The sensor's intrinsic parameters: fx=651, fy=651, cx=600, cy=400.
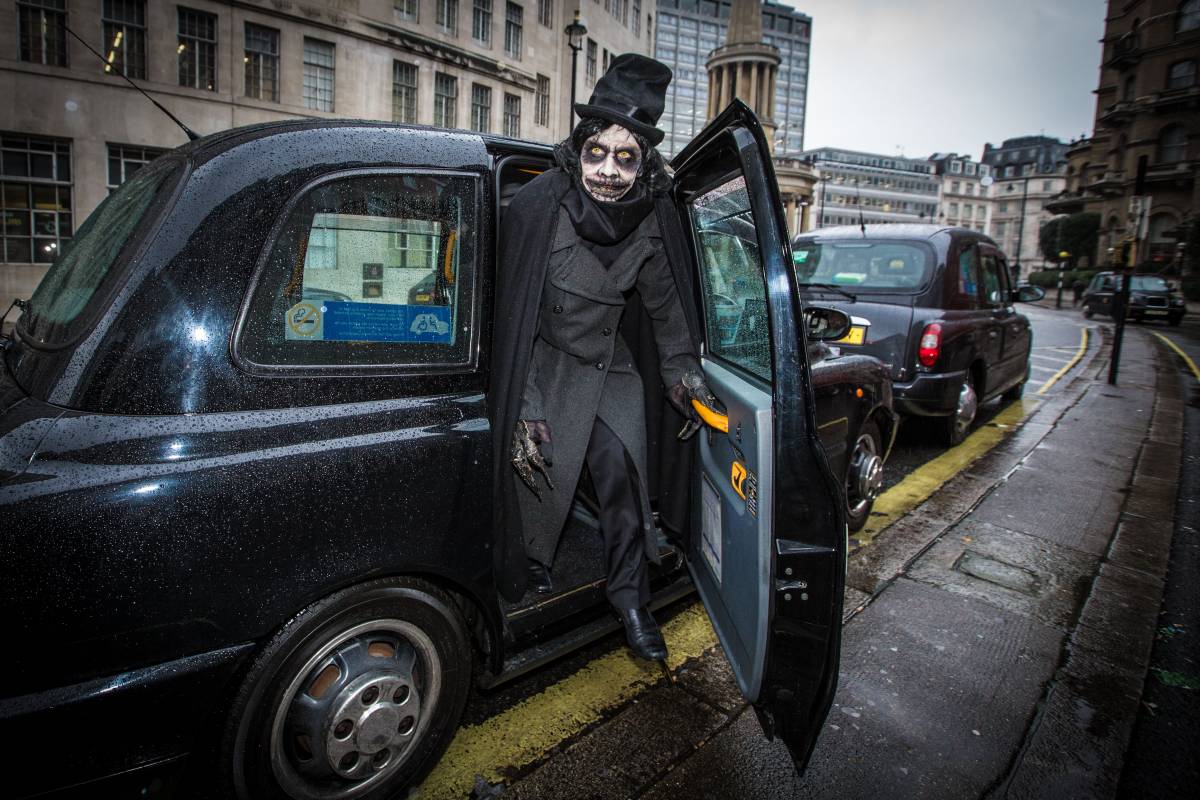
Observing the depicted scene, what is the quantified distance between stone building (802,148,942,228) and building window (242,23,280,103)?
114707mm

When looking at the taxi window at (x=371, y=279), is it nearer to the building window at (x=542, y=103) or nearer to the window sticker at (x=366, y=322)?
the window sticker at (x=366, y=322)

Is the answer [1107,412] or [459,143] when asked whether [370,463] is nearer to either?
[459,143]

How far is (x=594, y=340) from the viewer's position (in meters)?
2.57

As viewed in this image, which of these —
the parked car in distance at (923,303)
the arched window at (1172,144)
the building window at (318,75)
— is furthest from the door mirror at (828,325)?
the arched window at (1172,144)

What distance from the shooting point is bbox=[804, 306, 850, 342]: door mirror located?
12.4ft

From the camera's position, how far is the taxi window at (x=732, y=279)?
2238 mm

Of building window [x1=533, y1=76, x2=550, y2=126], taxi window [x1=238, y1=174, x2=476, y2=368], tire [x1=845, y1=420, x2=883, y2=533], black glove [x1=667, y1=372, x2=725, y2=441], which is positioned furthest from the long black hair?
building window [x1=533, y1=76, x2=550, y2=126]

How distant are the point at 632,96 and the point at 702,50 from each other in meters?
145

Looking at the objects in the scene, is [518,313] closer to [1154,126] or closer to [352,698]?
[352,698]

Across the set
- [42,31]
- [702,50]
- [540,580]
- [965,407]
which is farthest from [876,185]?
[540,580]

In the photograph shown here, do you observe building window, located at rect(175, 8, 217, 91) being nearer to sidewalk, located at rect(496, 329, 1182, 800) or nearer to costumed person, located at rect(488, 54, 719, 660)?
costumed person, located at rect(488, 54, 719, 660)

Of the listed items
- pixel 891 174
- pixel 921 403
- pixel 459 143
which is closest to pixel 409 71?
pixel 921 403

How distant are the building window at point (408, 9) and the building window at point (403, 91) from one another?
1559mm

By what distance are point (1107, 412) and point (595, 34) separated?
32.8 metres
